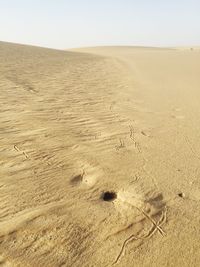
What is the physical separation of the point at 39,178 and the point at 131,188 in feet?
3.10

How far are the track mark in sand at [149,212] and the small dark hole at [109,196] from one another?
0.25ft

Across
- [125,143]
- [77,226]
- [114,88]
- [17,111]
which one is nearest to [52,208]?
[77,226]

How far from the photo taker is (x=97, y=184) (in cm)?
353

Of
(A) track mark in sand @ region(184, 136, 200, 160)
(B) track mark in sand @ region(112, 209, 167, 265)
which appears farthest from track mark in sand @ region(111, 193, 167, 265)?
(A) track mark in sand @ region(184, 136, 200, 160)

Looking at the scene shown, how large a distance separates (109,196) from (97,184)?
0.74ft

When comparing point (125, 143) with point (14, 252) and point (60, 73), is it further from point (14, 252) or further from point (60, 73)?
point (60, 73)

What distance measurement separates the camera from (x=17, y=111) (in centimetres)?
595

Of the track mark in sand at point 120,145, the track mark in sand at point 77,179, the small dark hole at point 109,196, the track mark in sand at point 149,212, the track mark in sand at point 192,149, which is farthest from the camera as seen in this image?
the track mark in sand at point 120,145

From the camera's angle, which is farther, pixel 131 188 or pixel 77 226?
pixel 131 188

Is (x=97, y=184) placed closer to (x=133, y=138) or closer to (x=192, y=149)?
(x=133, y=138)

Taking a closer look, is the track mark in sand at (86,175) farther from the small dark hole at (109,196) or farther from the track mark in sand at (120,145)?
the track mark in sand at (120,145)

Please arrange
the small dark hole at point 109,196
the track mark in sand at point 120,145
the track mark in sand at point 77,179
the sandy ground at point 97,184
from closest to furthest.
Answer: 1. the sandy ground at point 97,184
2. the small dark hole at point 109,196
3. the track mark in sand at point 77,179
4. the track mark in sand at point 120,145

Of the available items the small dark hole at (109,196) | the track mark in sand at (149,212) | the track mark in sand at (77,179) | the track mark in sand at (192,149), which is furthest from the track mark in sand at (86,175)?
the track mark in sand at (192,149)

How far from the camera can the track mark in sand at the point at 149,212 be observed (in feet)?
9.09
